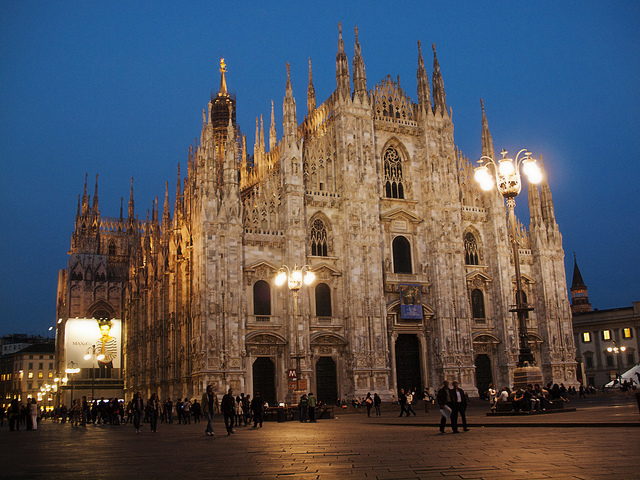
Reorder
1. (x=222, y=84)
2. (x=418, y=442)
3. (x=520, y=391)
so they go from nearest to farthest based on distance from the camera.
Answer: (x=418, y=442)
(x=520, y=391)
(x=222, y=84)

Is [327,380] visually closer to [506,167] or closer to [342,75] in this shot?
[342,75]

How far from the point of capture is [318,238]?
144 feet

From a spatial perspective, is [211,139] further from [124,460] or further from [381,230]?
[124,460]

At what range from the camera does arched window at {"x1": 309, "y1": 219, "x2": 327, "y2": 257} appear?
43.6 meters

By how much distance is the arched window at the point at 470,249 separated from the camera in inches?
1916

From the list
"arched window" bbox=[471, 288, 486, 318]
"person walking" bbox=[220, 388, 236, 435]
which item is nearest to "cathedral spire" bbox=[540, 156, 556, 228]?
"arched window" bbox=[471, 288, 486, 318]

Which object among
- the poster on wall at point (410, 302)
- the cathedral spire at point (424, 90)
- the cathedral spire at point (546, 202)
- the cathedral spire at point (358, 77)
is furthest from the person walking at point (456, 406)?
the cathedral spire at point (546, 202)

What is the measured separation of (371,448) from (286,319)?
28.5m

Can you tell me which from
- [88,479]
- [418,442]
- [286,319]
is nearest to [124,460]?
[88,479]

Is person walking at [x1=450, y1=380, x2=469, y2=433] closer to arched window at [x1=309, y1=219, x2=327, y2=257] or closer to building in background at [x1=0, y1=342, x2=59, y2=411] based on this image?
arched window at [x1=309, y1=219, x2=327, y2=257]

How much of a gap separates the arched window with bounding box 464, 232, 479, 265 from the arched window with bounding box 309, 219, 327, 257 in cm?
1126

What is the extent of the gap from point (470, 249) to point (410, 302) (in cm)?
737

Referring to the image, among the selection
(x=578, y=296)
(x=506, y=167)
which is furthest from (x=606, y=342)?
(x=506, y=167)

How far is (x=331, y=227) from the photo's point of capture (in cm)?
4397
